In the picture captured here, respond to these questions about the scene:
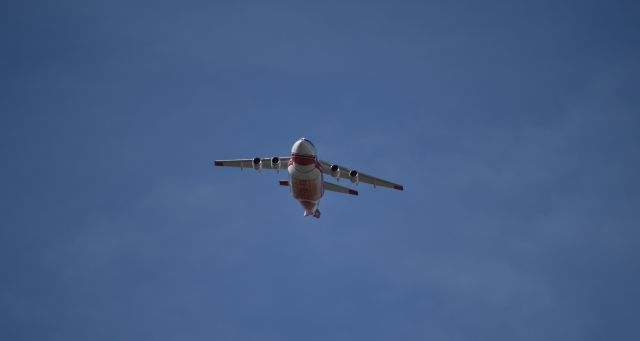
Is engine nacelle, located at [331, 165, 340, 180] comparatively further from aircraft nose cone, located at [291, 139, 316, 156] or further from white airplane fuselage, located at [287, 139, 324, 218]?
aircraft nose cone, located at [291, 139, 316, 156]

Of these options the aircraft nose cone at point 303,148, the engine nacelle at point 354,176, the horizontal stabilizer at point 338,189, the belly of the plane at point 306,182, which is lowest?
the belly of the plane at point 306,182

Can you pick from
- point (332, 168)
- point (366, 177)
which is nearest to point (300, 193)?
point (332, 168)

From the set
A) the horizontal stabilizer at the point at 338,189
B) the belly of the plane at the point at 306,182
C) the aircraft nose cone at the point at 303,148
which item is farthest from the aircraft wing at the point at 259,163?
the horizontal stabilizer at the point at 338,189

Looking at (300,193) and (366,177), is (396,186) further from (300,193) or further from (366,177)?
(300,193)

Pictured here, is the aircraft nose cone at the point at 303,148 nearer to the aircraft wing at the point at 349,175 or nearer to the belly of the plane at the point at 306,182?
the belly of the plane at the point at 306,182

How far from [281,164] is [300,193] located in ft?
11.9

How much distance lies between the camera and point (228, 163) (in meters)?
58.0

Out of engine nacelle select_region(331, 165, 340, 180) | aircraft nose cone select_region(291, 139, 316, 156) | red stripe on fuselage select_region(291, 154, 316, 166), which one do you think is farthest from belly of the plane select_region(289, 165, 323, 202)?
engine nacelle select_region(331, 165, 340, 180)

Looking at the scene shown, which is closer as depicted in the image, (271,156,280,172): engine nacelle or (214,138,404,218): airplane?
(214,138,404,218): airplane

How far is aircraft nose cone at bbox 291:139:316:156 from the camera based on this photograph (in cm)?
4975

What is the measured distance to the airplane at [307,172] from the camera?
5041cm

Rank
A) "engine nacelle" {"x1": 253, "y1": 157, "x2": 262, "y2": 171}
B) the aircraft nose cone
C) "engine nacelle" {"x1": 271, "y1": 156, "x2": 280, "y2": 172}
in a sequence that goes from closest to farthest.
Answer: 1. the aircraft nose cone
2. "engine nacelle" {"x1": 271, "y1": 156, "x2": 280, "y2": 172}
3. "engine nacelle" {"x1": 253, "y1": 157, "x2": 262, "y2": 171}

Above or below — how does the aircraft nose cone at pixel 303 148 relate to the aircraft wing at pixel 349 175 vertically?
below

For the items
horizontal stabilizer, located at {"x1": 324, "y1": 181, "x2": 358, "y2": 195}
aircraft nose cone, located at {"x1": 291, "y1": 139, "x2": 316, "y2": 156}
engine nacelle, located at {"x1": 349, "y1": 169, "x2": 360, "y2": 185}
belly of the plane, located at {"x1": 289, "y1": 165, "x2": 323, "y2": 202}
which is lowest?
belly of the plane, located at {"x1": 289, "y1": 165, "x2": 323, "y2": 202}
